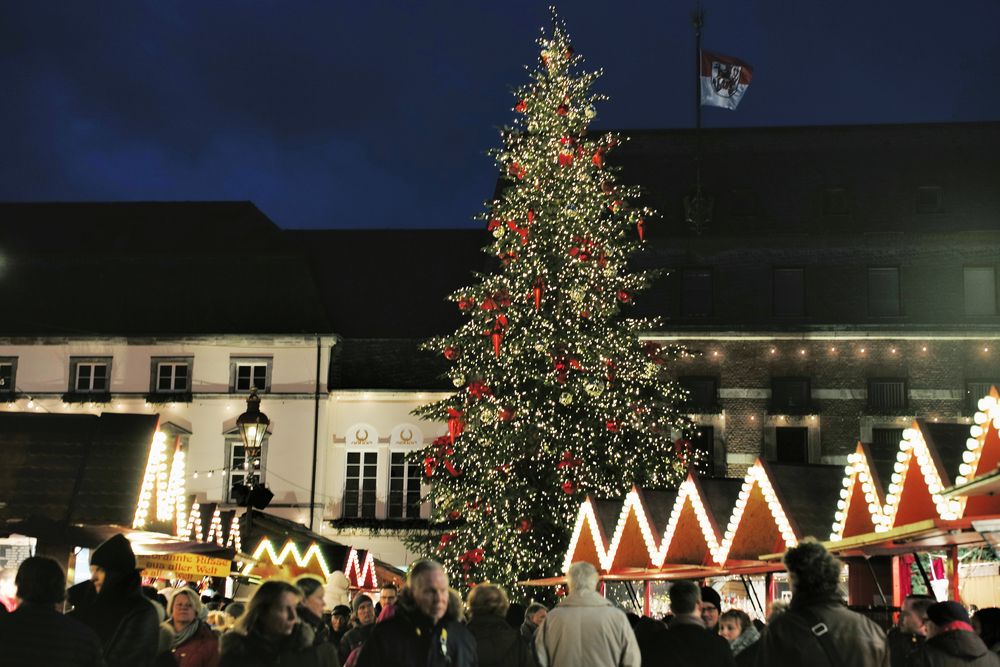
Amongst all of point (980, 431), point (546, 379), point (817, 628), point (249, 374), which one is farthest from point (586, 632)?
point (249, 374)

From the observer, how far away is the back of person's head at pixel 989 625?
9.45 meters

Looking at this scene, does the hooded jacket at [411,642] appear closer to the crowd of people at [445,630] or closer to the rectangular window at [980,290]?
the crowd of people at [445,630]

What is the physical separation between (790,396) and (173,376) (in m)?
22.0

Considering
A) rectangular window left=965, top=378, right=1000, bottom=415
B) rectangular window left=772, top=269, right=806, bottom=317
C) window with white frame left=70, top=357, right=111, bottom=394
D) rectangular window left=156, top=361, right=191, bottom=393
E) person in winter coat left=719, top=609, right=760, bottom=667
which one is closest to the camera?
person in winter coat left=719, top=609, right=760, bottom=667

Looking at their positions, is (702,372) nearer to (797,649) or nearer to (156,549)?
(156,549)

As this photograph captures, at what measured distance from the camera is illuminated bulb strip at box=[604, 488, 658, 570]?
19623 mm

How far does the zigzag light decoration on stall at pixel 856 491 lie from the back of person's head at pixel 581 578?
4.70 meters

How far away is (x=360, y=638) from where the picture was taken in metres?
12.2

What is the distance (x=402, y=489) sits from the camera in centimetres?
5009

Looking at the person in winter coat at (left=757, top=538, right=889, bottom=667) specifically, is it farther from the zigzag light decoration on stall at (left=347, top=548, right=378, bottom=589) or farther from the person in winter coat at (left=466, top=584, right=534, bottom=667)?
the zigzag light decoration on stall at (left=347, top=548, right=378, bottom=589)

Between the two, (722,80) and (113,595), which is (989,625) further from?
(722,80)

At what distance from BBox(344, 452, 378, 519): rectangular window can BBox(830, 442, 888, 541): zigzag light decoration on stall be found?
3540cm

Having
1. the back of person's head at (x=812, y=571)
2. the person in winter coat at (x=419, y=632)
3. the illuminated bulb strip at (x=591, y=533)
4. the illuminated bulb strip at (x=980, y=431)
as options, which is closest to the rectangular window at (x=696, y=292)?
the illuminated bulb strip at (x=591, y=533)

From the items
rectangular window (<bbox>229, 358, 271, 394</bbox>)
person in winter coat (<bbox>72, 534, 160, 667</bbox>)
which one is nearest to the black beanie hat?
person in winter coat (<bbox>72, 534, 160, 667</bbox>)
